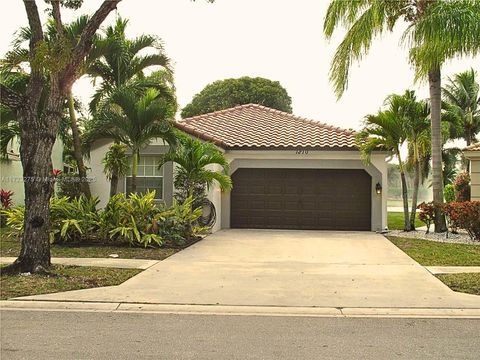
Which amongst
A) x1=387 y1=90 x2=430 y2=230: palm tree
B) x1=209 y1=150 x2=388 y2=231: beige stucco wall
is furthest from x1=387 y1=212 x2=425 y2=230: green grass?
x1=387 y1=90 x2=430 y2=230: palm tree

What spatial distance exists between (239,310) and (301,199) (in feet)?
35.4

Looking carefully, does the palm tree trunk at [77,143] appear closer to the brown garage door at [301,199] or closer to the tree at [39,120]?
the tree at [39,120]

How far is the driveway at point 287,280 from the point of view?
7086 millimetres

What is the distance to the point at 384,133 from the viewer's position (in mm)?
15742

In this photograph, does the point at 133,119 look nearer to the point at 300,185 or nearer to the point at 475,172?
the point at 300,185

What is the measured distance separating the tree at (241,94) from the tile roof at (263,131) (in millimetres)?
20169

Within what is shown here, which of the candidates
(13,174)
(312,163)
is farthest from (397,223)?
(13,174)

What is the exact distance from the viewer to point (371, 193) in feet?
55.5

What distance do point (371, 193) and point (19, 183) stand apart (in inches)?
536

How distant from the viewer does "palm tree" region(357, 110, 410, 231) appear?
15.6 meters

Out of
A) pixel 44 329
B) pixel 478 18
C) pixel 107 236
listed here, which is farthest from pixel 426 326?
pixel 107 236

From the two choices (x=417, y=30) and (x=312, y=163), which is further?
(x=312, y=163)

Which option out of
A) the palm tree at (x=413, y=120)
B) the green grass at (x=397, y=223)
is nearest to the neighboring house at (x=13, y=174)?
the palm tree at (x=413, y=120)

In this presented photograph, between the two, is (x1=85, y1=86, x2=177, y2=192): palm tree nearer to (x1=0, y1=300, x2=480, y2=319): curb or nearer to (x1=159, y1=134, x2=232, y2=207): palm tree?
(x1=159, y1=134, x2=232, y2=207): palm tree
